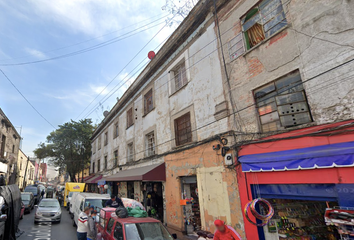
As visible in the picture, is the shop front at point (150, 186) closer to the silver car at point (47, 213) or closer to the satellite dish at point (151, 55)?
the silver car at point (47, 213)

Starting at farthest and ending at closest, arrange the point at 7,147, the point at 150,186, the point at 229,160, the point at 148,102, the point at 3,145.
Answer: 1. the point at 7,147
2. the point at 3,145
3. the point at 148,102
4. the point at 150,186
5. the point at 229,160

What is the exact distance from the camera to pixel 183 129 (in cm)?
1059

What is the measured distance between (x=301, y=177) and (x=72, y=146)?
3280 centimetres

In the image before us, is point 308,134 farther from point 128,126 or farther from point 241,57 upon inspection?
point 128,126

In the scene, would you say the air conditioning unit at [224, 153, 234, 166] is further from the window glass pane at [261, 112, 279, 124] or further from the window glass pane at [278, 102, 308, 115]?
the window glass pane at [278, 102, 308, 115]

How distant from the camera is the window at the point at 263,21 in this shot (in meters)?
6.53

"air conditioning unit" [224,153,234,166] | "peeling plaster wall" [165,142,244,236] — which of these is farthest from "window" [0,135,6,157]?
"air conditioning unit" [224,153,234,166]

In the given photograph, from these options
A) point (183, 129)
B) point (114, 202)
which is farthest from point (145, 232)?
point (183, 129)

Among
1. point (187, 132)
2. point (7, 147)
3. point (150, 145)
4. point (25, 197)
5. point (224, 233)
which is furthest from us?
point (7, 147)

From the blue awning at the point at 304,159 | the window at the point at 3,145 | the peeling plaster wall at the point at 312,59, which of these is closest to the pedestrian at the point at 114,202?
the blue awning at the point at 304,159

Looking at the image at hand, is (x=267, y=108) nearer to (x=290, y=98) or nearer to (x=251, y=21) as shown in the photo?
(x=290, y=98)

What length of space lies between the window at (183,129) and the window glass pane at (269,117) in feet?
13.2

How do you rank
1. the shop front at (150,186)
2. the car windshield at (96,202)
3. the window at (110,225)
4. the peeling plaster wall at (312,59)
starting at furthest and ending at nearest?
the shop front at (150,186)
the car windshield at (96,202)
the window at (110,225)
the peeling plaster wall at (312,59)

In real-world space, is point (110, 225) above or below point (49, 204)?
below
